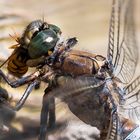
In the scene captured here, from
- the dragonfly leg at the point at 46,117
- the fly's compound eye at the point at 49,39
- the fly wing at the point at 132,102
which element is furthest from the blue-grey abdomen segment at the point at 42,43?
the fly wing at the point at 132,102

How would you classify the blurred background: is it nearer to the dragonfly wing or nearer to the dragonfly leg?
the dragonfly leg

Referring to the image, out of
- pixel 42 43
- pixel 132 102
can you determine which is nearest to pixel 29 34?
pixel 42 43

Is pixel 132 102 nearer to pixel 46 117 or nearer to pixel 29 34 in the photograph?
pixel 46 117

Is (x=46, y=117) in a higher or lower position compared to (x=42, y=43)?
lower

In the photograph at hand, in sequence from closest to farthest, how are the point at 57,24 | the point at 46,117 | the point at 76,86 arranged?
→ the point at 76,86 < the point at 46,117 < the point at 57,24

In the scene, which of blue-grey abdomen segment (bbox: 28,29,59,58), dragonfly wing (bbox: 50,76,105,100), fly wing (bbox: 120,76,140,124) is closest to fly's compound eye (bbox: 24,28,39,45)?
blue-grey abdomen segment (bbox: 28,29,59,58)

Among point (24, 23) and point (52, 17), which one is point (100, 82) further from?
point (52, 17)

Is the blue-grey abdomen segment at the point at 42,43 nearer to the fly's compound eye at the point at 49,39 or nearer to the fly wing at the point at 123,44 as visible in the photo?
the fly's compound eye at the point at 49,39

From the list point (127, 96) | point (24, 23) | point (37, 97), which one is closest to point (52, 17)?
point (24, 23)
